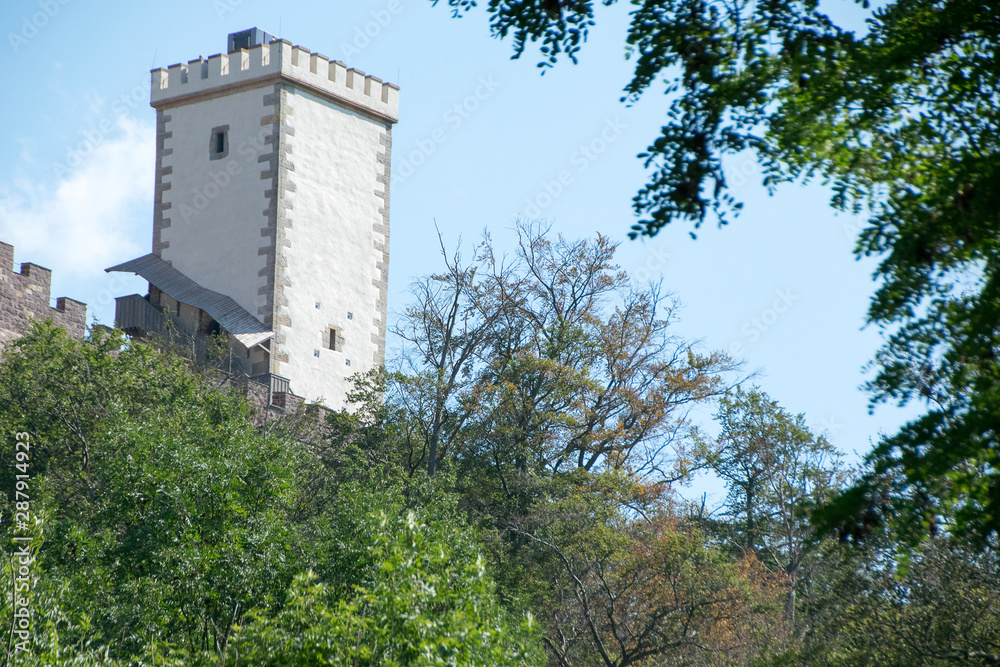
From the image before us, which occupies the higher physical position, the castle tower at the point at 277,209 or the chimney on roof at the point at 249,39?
the chimney on roof at the point at 249,39

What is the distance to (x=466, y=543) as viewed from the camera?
58.2 ft

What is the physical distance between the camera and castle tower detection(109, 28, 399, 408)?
3269 centimetres

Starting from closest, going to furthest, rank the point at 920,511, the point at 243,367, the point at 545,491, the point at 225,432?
the point at 920,511 < the point at 225,432 < the point at 545,491 < the point at 243,367

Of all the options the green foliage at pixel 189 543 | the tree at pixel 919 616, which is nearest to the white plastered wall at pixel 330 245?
the green foliage at pixel 189 543

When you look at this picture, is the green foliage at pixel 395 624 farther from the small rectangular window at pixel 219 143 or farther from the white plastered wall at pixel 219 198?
the small rectangular window at pixel 219 143

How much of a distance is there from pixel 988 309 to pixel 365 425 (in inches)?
807

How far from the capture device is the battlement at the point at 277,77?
3428 centimetres

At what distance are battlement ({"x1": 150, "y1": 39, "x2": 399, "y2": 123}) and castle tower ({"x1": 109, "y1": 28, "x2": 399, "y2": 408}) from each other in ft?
0.12

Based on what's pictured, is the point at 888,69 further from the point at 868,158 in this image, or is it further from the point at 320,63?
the point at 320,63

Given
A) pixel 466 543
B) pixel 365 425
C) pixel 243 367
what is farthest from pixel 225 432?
pixel 243 367

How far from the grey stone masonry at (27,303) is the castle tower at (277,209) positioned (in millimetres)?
6033

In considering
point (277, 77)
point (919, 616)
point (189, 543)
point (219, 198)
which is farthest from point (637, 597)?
point (277, 77)

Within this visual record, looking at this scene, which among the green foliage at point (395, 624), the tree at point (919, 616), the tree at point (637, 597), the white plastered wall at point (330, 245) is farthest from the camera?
the white plastered wall at point (330, 245)

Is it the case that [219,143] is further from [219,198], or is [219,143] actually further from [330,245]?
[330,245]
